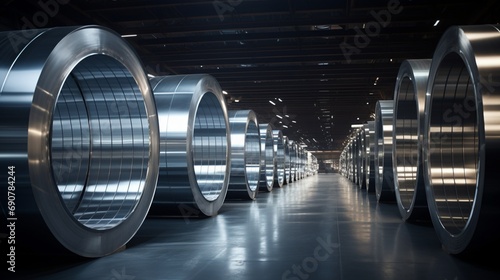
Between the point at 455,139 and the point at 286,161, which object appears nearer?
the point at 455,139

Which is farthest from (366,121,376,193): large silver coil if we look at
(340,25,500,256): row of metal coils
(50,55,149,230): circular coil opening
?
(50,55,149,230): circular coil opening

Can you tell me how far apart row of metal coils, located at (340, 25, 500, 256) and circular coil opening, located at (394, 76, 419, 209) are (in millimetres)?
20

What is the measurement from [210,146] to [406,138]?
17.4 ft

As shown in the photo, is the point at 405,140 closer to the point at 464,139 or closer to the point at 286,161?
the point at 464,139

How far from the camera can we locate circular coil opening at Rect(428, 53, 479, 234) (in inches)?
249

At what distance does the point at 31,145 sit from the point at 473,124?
5.96m

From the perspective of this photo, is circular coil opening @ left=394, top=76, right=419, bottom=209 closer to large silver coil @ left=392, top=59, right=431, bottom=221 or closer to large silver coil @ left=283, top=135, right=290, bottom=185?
large silver coil @ left=392, top=59, right=431, bottom=221

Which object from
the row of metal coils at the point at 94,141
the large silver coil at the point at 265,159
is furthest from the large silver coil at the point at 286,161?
the row of metal coils at the point at 94,141

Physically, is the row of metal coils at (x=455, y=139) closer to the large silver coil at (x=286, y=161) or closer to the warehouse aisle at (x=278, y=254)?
the warehouse aisle at (x=278, y=254)

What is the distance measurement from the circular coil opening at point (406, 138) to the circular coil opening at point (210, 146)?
446 cm

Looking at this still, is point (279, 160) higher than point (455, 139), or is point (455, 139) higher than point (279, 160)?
point (279, 160)

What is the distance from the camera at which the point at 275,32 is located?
14.1m

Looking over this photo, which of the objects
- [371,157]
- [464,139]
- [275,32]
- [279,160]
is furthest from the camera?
[279,160]

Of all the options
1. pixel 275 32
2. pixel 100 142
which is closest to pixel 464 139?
pixel 100 142
